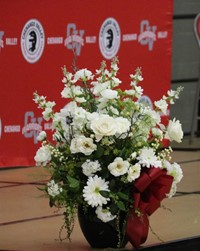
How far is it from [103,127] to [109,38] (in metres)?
5.32

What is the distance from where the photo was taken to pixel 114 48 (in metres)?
12.2

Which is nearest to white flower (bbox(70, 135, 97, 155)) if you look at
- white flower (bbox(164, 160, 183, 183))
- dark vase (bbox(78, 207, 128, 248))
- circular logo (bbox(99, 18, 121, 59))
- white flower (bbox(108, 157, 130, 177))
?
white flower (bbox(108, 157, 130, 177))

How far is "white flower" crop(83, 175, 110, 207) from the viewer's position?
6879mm

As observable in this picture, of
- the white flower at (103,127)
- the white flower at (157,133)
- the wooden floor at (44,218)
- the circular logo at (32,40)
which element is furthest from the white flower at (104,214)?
the circular logo at (32,40)

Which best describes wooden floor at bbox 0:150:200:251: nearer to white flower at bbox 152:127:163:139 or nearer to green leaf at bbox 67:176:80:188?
green leaf at bbox 67:176:80:188

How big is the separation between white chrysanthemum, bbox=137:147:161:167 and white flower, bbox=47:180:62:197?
511 mm

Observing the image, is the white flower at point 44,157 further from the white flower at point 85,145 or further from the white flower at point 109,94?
the white flower at point 109,94

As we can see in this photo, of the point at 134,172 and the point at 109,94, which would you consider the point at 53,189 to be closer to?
the point at 134,172

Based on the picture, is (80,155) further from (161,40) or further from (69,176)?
(161,40)

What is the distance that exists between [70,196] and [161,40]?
6.14m

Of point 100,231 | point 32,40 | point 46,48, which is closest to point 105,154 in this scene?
point 100,231

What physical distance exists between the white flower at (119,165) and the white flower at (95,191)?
0.28 feet

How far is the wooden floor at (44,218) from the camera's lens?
7512 millimetres

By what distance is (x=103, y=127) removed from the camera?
6.91m
